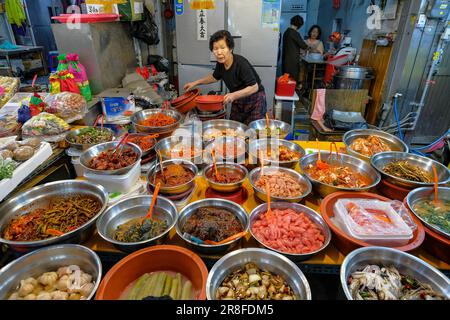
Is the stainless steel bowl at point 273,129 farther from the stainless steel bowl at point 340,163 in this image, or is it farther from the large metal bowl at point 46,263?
the large metal bowl at point 46,263

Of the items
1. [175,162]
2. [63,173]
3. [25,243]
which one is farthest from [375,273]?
[63,173]

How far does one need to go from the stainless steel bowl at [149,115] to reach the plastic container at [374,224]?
185cm

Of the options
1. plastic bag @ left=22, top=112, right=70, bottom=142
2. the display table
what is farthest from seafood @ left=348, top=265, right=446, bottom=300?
plastic bag @ left=22, top=112, right=70, bottom=142

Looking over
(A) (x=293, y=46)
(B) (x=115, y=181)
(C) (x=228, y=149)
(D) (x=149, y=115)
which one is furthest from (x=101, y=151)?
(A) (x=293, y=46)

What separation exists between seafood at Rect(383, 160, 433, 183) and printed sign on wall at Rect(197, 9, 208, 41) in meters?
4.48

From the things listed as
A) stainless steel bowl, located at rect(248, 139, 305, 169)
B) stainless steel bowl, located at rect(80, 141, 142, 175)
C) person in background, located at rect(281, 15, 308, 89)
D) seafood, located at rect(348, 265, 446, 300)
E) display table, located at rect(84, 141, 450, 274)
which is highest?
person in background, located at rect(281, 15, 308, 89)

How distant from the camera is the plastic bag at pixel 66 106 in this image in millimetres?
2977

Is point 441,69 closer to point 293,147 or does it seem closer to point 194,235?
point 293,147

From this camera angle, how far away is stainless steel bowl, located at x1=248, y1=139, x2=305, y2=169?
8.07 feet

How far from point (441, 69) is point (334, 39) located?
393 cm

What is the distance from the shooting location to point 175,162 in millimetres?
2412

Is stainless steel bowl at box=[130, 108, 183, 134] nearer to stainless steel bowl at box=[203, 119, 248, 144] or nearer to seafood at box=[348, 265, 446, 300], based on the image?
stainless steel bowl at box=[203, 119, 248, 144]

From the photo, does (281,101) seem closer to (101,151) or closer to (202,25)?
(202,25)

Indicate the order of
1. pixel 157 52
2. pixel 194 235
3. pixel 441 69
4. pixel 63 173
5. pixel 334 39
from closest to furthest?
pixel 194 235 → pixel 63 173 → pixel 441 69 → pixel 157 52 → pixel 334 39
